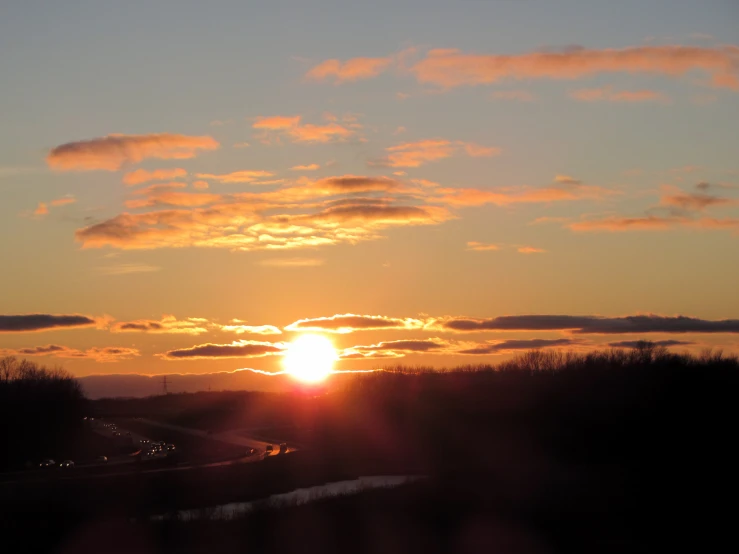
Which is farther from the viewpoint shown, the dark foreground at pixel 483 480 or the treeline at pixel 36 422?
the treeline at pixel 36 422

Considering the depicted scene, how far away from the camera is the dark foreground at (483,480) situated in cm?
5109

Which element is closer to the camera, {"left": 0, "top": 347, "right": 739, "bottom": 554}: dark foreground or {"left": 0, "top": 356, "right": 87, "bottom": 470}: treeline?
{"left": 0, "top": 347, "right": 739, "bottom": 554}: dark foreground

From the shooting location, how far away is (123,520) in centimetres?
6178

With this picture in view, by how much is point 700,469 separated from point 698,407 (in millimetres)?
31477

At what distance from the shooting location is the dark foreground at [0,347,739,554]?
5109 centimetres

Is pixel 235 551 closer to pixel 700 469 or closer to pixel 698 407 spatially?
pixel 700 469

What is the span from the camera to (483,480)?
79562mm

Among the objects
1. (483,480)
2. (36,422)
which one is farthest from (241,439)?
(483,480)

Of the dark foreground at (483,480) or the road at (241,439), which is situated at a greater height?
the dark foreground at (483,480)

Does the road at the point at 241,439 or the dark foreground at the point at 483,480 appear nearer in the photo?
the dark foreground at the point at 483,480

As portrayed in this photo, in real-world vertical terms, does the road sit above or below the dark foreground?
below

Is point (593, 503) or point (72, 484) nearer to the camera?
point (593, 503)

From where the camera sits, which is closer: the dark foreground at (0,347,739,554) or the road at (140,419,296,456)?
the dark foreground at (0,347,739,554)

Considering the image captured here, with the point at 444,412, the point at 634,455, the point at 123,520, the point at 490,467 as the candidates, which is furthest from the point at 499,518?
the point at 444,412
